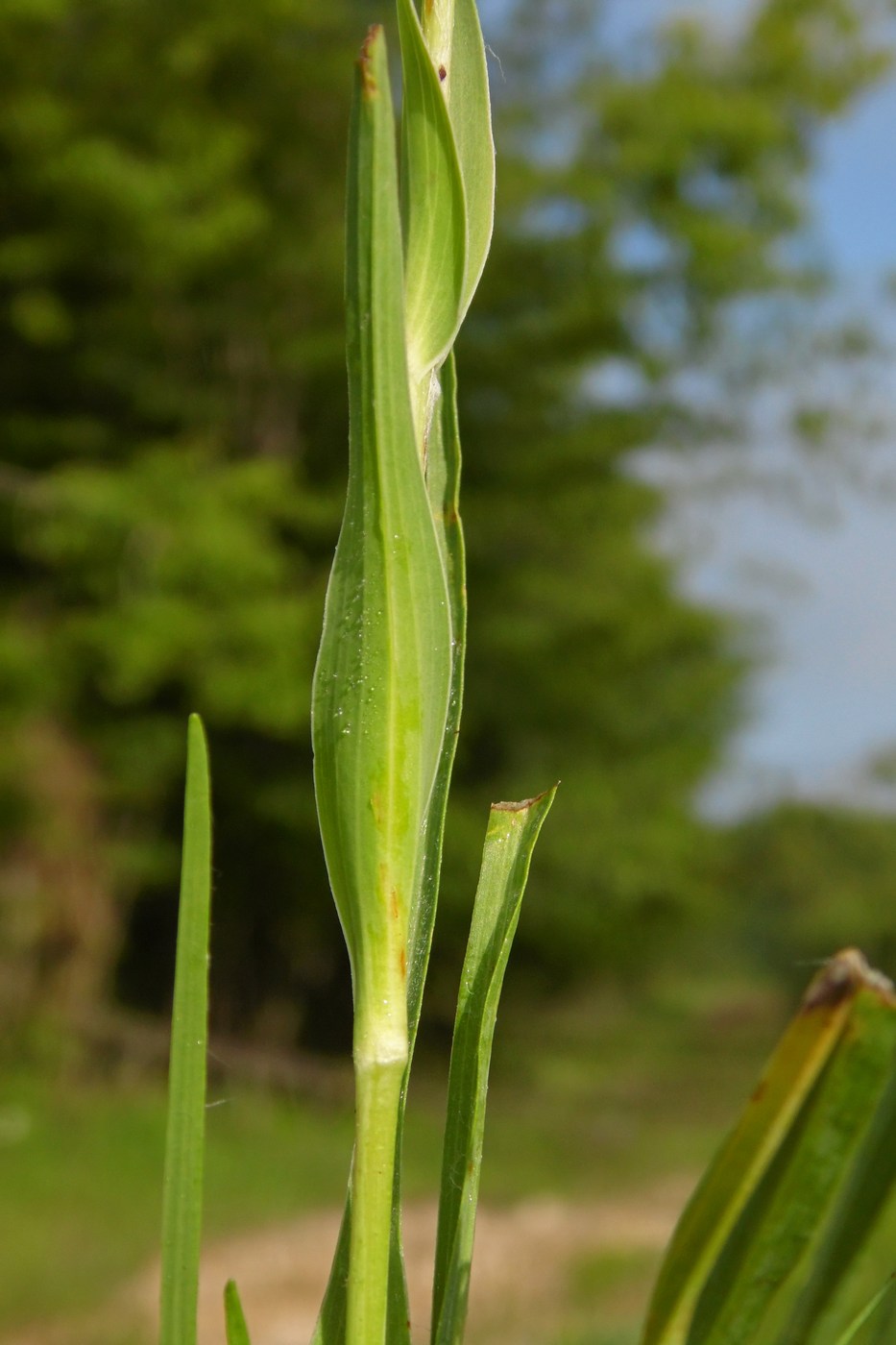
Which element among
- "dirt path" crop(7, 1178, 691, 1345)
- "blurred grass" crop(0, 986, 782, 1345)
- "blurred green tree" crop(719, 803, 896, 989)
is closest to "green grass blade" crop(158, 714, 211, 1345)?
"blurred grass" crop(0, 986, 782, 1345)

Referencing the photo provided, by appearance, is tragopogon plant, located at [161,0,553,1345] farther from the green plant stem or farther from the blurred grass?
the blurred grass

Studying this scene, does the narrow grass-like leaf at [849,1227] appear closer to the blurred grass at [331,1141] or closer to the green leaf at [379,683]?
the green leaf at [379,683]

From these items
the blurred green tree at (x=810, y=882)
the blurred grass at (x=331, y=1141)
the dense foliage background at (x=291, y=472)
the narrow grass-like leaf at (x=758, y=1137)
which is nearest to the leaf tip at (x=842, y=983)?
the narrow grass-like leaf at (x=758, y=1137)

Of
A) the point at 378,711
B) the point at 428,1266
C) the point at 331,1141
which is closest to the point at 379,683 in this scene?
the point at 378,711

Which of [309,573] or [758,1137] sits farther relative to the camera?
[309,573]

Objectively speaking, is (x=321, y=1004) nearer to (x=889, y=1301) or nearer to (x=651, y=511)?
(x=651, y=511)

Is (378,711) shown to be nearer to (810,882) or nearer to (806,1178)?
(806,1178)

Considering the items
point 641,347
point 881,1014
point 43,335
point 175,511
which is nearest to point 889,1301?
point 881,1014
